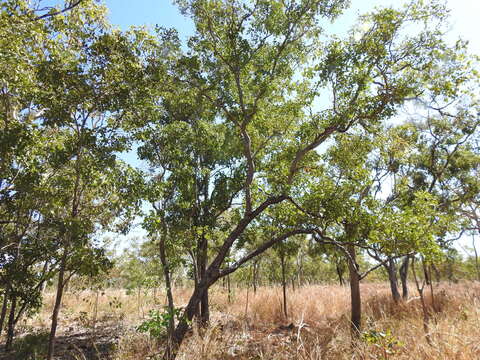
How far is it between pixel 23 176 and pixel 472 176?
16483 millimetres

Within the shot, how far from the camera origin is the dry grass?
5.11 metres

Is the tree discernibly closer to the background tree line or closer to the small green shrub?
the background tree line

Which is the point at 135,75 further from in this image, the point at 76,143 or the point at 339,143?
the point at 339,143

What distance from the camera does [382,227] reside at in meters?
6.11

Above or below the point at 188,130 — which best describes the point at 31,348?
below

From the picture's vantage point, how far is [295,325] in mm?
10547

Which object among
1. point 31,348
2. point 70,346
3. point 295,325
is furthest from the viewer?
point 295,325

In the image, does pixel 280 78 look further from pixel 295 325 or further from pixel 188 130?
pixel 295 325

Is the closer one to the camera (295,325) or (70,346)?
(70,346)

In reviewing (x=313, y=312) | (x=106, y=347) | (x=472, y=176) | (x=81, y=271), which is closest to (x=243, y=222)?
(x=81, y=271)

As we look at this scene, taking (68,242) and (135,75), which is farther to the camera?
(135,75)

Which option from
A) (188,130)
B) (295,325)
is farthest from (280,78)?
(295,325)

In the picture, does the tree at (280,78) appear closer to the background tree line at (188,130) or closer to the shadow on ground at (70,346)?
the background tree line at (188,130)

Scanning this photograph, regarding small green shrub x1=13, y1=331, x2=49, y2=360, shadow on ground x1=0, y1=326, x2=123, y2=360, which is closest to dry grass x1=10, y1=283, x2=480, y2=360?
shadow on ground x1=0, y1=326, x2=123, y2=360
